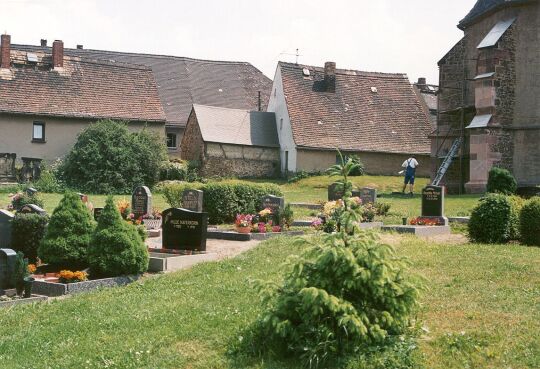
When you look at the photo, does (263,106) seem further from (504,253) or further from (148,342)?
(148,342)

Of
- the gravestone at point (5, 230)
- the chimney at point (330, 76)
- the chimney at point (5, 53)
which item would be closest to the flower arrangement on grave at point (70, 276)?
the gravestone at point (5, 230)

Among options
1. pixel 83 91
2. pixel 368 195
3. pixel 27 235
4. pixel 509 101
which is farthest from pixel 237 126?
pixel 27 235

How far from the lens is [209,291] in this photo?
11.5 m

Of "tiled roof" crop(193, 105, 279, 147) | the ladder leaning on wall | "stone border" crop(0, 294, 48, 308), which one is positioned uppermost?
"tiled roof" crop(193, 105, 279, 147)

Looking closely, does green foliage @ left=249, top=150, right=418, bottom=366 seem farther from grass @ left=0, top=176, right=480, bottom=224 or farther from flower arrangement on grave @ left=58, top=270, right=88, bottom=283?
grass @ left=0, top=176, right=480, bottom=224

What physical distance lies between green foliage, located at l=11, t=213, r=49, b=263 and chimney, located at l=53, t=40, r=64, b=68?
31.5 m

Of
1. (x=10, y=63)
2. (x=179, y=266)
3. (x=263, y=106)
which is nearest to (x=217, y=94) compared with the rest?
(x=263, y=106)

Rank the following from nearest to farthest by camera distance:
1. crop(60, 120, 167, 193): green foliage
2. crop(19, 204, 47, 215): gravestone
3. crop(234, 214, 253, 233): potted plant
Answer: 1. crop(19, 204, 47, 215): gravestone
2. crop(234, 214, 253, 233): potted plant
3. crop(60, 120, 167, 193): green foliage

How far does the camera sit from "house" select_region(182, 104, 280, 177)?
148 feet

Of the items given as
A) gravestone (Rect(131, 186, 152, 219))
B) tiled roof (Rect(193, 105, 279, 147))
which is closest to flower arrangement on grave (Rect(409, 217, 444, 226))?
gravestone (Rect(131, 186, 152, 219))

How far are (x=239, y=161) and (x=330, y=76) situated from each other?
884 centimetres

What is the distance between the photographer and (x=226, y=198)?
23297 millimetres

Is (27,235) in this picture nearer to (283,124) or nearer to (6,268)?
(6,268)

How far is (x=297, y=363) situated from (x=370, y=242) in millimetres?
1516
